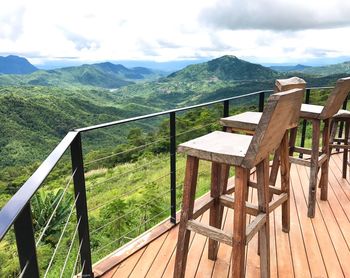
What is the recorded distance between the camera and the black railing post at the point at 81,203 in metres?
1.50

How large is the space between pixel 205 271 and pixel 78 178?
959 mm

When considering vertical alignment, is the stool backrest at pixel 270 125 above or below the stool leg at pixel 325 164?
above

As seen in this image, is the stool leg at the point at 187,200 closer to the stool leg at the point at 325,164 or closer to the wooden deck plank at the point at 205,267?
the wooden deck plank at the point at 205,267

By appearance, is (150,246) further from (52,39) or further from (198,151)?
(52,39)

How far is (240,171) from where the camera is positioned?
53.4 inches

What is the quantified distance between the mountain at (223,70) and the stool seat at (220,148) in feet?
320

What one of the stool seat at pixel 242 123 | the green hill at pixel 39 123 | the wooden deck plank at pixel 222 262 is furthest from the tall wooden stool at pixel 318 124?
the green hill at pixel 39 123

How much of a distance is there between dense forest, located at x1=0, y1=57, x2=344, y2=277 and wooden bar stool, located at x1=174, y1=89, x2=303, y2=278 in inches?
21.4

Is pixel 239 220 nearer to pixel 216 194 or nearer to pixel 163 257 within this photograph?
pixel 216 194

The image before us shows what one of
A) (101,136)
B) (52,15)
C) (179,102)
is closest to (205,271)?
(101,136)

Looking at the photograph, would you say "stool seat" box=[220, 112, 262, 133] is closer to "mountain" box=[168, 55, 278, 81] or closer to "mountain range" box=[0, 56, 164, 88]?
"mountain" box=[168, 55, 278, 81]

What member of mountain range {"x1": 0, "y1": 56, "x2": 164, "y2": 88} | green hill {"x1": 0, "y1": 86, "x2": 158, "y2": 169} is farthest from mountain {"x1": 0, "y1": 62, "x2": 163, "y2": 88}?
green hill {"x1": 0, "y1": 86, "x2": 158, "y2": 169}

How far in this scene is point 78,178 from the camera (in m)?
1.53

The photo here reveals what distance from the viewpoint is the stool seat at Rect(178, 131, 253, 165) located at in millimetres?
1364
